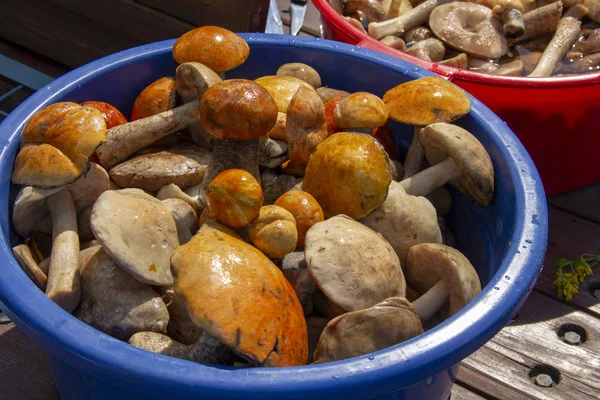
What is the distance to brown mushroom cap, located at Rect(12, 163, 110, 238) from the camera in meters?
1.48

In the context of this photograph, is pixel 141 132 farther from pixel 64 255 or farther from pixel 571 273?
pixel 571 273

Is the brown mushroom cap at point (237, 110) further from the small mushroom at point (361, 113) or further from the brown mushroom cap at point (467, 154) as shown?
the brown mushroom cap at point (467, 154)

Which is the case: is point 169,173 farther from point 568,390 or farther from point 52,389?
point 568,390

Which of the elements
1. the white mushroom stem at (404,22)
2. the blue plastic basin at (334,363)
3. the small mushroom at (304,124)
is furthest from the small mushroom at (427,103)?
the white mushroom stem at (404,22)

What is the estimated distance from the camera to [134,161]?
158 cm

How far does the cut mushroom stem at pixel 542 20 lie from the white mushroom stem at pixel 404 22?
384 millimetres

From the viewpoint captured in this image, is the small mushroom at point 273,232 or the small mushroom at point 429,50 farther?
the small mushroom at point 429,50

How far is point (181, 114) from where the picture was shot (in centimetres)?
167

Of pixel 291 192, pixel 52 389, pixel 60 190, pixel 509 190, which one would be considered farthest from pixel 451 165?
pixel 52 389

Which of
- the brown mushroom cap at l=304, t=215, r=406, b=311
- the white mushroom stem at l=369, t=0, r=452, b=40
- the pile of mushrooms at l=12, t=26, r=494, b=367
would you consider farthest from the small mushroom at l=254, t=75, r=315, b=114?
the white mushroom stem at l=369, t=0, r=452, b=40

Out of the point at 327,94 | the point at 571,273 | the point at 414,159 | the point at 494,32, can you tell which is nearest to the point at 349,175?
the point at 414,159

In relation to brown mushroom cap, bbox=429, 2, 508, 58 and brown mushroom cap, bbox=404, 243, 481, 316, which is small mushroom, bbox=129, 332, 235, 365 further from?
brown mushroom cap, bbox=429, 2, 508, 58

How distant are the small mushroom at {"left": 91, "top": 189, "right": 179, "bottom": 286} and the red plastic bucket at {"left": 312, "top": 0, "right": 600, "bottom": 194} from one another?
3.99 ft

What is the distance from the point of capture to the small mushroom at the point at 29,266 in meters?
1.38
